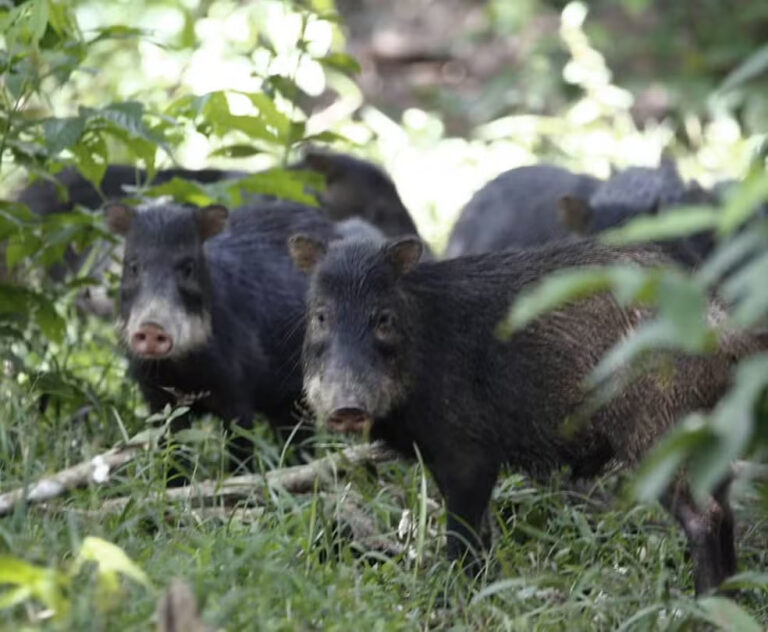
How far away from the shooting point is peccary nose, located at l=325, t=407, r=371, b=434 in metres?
4.97

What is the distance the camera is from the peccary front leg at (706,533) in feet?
15.9

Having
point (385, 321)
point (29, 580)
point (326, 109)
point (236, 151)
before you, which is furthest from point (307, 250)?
point (326, 109)

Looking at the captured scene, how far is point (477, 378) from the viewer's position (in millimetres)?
5168

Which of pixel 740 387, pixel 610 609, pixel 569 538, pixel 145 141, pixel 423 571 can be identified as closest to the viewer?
pixel 740 387

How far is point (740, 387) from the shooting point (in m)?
2.84

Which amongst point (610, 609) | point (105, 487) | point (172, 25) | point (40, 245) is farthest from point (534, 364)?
point (172, 25)

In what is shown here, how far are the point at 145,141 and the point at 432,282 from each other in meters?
1.25

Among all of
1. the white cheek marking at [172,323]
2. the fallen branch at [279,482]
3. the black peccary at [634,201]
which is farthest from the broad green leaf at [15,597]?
the black peccary at [634,201]

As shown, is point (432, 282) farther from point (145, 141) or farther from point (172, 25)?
point (172, 25)

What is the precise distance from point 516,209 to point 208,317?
3.33 meters

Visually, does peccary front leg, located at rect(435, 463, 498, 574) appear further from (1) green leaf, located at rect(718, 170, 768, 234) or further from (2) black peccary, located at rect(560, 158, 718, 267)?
(2) black peccary, located at rect(560, 158, 718, 267)

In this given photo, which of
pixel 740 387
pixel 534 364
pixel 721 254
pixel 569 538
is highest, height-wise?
pixel 721 254

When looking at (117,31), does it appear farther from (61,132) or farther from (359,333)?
(359,333)

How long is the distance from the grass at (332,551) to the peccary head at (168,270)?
36 cm
